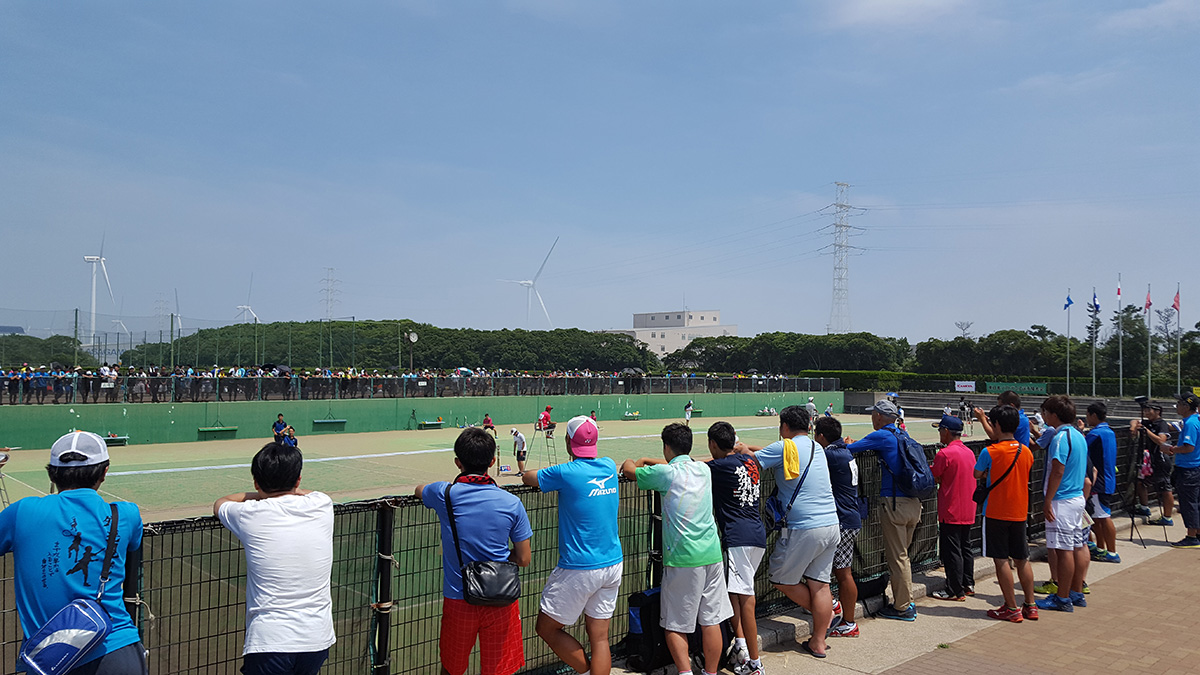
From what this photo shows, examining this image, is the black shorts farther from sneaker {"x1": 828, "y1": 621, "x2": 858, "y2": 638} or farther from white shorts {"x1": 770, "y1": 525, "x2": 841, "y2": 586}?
white shorts {"x1": 770, "y1": 525, "x2": 841, "y2": 586}

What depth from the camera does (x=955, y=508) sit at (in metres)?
7.44

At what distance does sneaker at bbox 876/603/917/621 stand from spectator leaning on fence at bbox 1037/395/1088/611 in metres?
1.42

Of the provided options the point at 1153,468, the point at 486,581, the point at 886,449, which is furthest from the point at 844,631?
the point at 1153,468

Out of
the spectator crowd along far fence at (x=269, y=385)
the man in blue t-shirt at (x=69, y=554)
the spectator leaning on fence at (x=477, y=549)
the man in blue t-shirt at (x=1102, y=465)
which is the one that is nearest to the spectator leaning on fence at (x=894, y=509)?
the man in blue t-shirt at (x=1102, y=465)

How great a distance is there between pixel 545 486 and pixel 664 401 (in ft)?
150

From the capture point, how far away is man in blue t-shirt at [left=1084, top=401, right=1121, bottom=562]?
907 cm

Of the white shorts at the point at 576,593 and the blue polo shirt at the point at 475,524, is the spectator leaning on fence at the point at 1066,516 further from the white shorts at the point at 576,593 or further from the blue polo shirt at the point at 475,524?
the blue polo shirt at the point at 475,524

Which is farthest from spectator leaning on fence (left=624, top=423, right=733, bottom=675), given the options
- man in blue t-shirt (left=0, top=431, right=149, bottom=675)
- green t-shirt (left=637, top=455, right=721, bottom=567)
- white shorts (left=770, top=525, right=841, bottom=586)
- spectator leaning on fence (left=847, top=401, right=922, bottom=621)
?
man in blue t-shirt (left=0, top=431, right=149, bottom=675)

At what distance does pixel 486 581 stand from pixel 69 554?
179cm

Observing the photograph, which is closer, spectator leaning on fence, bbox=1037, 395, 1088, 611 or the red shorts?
the red shorts

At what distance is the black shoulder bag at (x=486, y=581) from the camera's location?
12.9 feet

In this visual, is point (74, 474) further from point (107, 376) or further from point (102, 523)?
point (107, 376)

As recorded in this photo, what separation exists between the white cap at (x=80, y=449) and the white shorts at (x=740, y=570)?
3800 mm

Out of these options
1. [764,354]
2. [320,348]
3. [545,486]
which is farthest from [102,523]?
[764,354]
